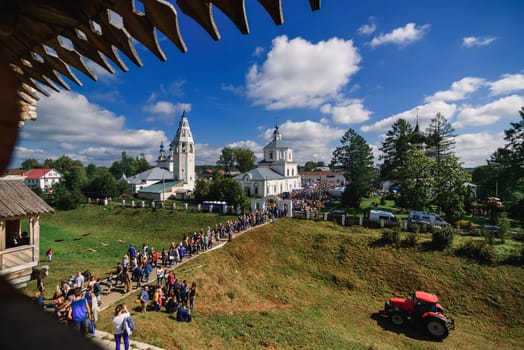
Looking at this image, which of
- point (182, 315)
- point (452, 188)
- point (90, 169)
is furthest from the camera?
point (90, 169)

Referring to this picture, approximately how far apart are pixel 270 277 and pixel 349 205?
925 inches

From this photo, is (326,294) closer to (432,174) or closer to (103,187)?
(432,174)

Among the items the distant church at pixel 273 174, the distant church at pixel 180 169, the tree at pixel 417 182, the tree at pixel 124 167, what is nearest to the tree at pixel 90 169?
the tree at pixel 124 167

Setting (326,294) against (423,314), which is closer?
(423,314)

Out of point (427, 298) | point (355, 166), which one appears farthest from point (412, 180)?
point (427, 298)

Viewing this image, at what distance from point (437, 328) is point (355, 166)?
104ft

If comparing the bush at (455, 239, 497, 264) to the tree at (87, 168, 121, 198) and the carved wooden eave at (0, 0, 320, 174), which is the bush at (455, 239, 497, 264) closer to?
the carved wooden eave at (0, 0, 320, 174)

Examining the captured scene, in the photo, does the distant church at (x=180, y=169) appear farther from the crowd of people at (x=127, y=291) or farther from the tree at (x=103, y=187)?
the crowd of people at (x=127, y=291)

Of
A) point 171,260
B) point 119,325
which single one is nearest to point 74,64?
point 119,325

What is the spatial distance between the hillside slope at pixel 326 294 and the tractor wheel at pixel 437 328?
320 mm

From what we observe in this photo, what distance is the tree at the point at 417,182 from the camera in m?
29.3

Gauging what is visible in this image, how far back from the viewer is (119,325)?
290 inches

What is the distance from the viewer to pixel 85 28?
2.01m

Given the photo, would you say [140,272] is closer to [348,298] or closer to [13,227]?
[13,227]
